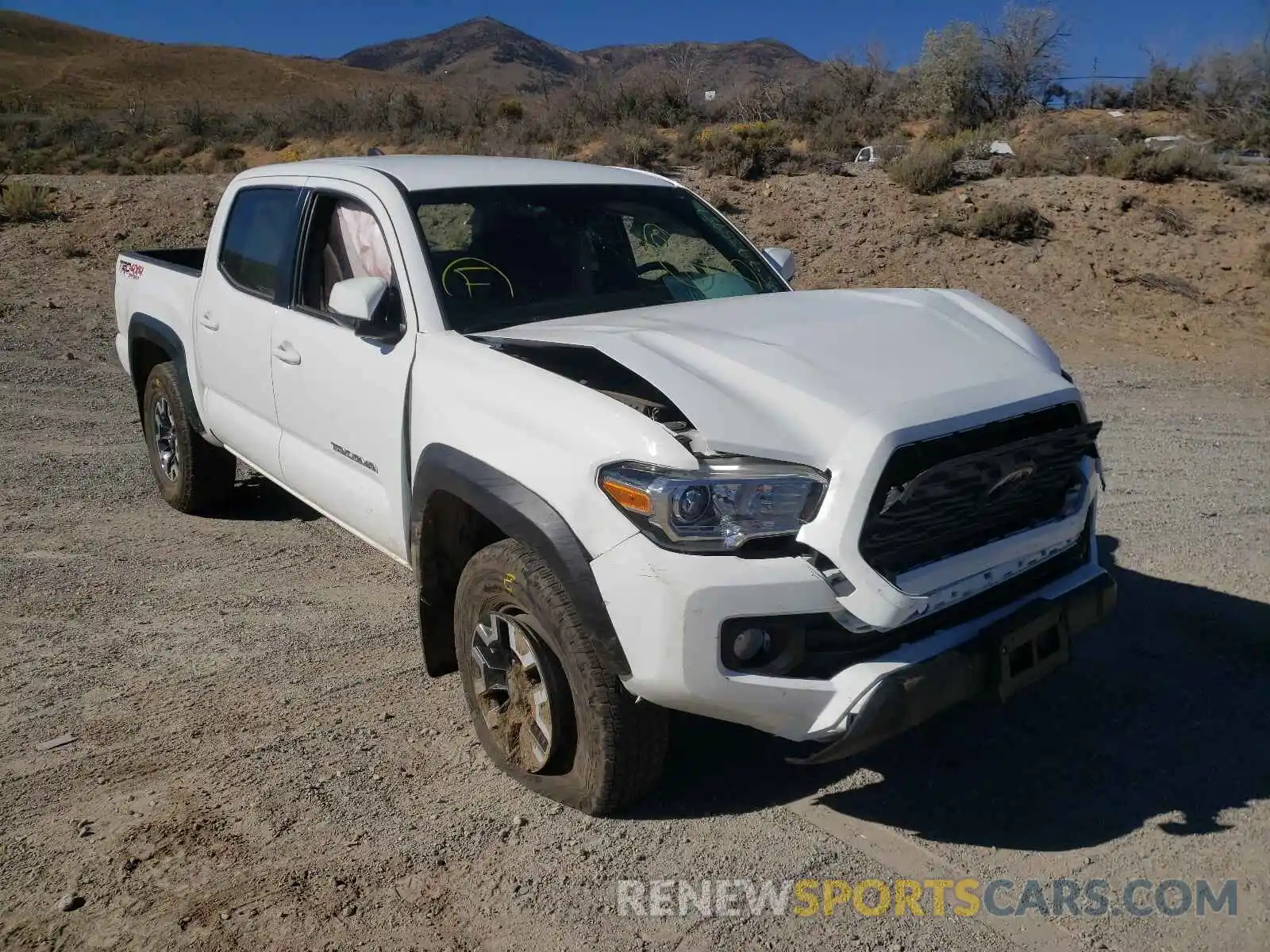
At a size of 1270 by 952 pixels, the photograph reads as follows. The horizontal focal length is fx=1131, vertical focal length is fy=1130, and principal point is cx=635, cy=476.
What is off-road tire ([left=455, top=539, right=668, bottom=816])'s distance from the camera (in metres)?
3.11

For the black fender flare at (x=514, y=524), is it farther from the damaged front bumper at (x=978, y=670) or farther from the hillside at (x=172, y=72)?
the hillside at (x=172, y=72)

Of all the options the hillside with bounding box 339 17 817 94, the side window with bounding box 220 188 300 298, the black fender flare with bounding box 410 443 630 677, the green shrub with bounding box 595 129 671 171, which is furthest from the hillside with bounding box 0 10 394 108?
the black fender flare with bounding box 410 443 630 677

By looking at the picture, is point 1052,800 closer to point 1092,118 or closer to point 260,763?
point 260,763

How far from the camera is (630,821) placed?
11.3 ft

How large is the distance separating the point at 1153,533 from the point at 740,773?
323 centimetres

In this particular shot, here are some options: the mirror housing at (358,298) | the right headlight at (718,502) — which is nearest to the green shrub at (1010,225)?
the mirror housing at (358,298)

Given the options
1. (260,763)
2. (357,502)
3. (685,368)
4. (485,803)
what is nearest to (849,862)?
(485,803)

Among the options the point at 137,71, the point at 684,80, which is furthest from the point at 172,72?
the point at 684,80

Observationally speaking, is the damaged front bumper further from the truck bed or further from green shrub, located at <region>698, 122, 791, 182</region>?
green shrub, located at <region>698, 122, 791, 182</region>

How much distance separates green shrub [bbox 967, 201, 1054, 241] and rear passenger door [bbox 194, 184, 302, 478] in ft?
37.8

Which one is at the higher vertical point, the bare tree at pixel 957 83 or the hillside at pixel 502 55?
the hillside at pixel 502 55

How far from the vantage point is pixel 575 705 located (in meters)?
3.24

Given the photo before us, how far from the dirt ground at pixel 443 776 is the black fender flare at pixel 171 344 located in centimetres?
70

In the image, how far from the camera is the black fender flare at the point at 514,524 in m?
3.01
